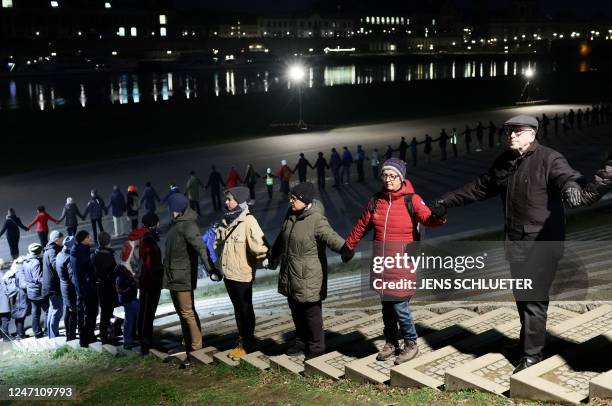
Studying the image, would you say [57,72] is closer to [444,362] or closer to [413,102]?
[413,102]

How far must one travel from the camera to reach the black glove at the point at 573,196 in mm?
3994

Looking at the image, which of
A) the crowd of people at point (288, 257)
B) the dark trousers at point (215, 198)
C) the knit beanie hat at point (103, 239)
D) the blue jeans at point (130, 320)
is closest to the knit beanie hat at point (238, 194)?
the crowd of people at point (288, 257)

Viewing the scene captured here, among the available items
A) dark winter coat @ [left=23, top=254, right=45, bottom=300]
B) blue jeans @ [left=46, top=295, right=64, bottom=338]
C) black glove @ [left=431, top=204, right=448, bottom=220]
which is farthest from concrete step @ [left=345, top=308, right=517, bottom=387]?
dark winter coat @ [left=23, top=254, right=45, bottom=300]

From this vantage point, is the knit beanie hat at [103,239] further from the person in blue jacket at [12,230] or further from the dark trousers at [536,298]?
the person in blue jacket at [12,230]

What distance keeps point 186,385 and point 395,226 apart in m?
2.17

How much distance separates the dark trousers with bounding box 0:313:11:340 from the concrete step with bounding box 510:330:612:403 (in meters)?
6.98

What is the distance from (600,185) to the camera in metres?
3.94

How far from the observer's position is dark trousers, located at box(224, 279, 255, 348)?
6023 millimetres

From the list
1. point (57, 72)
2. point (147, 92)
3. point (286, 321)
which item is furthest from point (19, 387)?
point (57, 72)

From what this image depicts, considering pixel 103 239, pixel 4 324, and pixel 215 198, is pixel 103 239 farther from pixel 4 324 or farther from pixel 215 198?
pixel 215 198

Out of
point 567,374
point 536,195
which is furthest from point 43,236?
point 567,374

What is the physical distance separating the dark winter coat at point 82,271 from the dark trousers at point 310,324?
118 inches

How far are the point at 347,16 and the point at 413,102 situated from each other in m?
124

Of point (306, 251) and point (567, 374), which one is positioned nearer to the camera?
point (567, 374)
